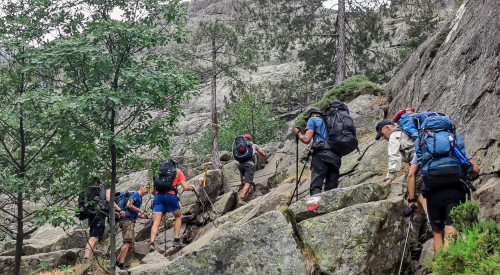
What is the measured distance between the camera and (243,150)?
39.9 ft

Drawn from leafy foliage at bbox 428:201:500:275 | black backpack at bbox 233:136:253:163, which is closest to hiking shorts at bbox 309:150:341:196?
leafy foliage at bbox 428:201:500:275

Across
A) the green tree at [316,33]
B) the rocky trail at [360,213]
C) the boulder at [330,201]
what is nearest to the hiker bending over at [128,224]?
the rocky trail at [360,213]

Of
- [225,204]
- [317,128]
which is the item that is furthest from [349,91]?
[317,128]

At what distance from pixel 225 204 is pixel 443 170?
827 cm

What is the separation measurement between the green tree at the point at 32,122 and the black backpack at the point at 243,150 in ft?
19.7

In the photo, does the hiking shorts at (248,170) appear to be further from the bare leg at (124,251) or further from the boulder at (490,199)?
the boulder at (490,199)

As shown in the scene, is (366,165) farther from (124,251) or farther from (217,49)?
(217,49)

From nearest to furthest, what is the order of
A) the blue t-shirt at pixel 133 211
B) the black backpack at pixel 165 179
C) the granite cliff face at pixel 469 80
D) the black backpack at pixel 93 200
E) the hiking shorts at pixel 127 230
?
the granite cliff face at pixel 469 80 → the black backpack at pixel 93 200 → the black backpack at pixel 165 179 → the hiking shorts at pixel 127 230 → the blue t-shirt at pixel 133 211

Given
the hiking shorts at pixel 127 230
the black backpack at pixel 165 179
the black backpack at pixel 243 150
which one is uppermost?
the black backpack at pixel 165 179

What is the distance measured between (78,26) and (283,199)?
17.7 feet

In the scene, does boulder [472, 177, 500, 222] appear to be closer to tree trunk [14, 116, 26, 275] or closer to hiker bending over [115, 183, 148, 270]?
hiker bending over [115, 183, 148, 270]

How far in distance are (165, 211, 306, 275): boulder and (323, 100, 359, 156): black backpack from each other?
206 cm

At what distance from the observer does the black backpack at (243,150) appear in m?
12.1

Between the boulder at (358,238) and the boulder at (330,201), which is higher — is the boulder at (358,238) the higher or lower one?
the lower one
